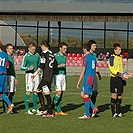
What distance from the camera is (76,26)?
51750 mm

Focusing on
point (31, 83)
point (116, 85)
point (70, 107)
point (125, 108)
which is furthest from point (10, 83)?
A: point (125, 108)

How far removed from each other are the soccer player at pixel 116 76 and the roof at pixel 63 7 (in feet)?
87.4

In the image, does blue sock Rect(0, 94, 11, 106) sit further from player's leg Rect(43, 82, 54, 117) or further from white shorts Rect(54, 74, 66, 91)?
white shorts Rect(54, 74, 66, 91)

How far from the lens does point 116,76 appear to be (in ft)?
38.6

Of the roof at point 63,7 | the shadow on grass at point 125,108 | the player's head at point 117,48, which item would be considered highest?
the roof at point 63,7

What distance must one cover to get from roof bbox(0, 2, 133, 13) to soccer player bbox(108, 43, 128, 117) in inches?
1048

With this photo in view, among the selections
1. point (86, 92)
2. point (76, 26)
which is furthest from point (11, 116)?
point (76, 26)

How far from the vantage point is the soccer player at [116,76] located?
460 inches

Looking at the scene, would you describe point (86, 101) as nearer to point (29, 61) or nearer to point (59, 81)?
point (59, 81)

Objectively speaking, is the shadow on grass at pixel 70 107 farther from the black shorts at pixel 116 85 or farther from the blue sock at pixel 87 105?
the black shorts at pixel 116 85

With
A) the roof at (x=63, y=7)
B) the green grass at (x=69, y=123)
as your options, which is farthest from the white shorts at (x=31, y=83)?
the roof at (x=63, y=7)

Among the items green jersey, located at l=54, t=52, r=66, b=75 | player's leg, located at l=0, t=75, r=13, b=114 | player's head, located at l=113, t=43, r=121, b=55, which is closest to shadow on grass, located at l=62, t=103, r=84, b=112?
green jersey, located at l=54, t=52, r=66, b=75

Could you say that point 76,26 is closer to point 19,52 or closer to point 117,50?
point 19,52

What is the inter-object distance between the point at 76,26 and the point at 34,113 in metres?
39.7
